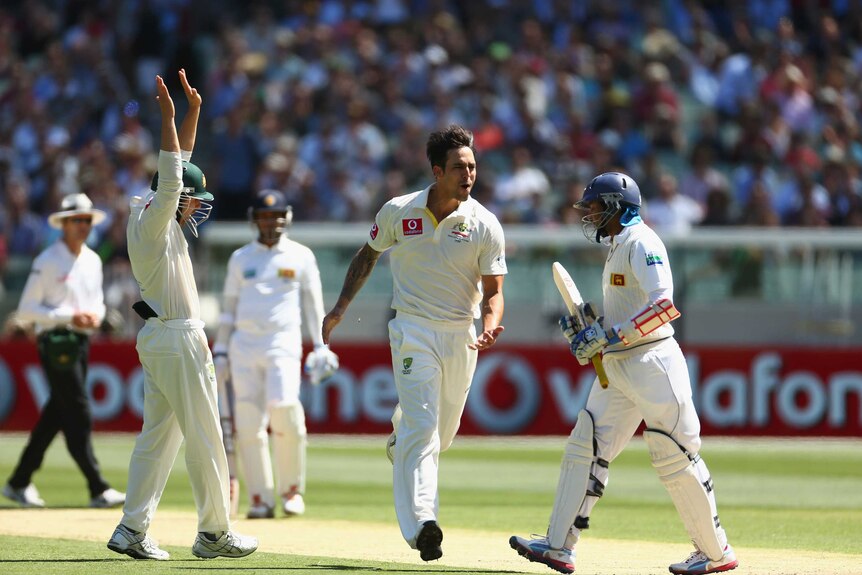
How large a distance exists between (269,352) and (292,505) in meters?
1.16

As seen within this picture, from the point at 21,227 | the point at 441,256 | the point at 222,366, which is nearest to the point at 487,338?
the point at 441,256

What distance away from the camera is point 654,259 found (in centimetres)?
794

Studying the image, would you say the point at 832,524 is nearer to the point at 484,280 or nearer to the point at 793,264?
the point at 484,280

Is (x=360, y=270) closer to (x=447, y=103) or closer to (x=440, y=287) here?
(x=440, y=287)

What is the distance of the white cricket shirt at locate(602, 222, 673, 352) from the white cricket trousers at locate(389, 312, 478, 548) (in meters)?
0.90

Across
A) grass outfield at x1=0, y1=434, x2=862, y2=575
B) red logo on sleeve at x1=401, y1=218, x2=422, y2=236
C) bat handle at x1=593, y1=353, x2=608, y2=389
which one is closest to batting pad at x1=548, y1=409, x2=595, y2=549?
bat handle at x1=593, y1=353, x2=608, y2=389

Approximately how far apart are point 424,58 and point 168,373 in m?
15.1

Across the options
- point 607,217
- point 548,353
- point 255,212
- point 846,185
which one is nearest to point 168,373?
point 607,217

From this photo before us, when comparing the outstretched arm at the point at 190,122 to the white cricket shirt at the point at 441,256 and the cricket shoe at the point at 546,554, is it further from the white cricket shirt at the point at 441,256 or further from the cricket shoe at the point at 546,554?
the cricket shoe at the point at 546,554

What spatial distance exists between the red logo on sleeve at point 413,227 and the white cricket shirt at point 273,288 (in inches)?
120

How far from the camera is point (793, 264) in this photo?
18047 mm

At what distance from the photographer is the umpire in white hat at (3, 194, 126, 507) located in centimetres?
1198

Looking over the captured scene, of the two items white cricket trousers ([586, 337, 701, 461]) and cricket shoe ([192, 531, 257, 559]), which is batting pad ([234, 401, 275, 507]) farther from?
white cricket trousers ([586, 337, 701, 461])

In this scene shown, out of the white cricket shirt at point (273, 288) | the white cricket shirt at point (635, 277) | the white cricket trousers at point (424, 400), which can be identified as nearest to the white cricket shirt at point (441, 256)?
the white cricket trousers at point (424, 400)
